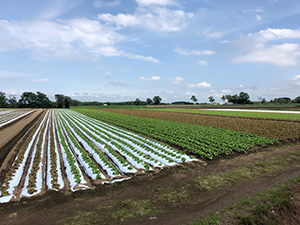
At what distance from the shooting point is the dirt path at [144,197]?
601cm

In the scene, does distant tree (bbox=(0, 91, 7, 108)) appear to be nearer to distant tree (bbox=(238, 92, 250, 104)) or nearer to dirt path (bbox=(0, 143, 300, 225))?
dirt path (bbox=(0, 143, 300, 225))

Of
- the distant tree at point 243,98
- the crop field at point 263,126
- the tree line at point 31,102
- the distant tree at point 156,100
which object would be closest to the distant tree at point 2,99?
the tree line at point 31,102

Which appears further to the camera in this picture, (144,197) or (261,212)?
(144,197)

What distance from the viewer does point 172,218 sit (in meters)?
5.91

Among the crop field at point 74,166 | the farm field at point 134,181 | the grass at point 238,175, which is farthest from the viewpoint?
the grass at point 238,175

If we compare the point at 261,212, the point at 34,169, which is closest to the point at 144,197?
the point at 261,212

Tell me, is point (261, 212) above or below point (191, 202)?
above

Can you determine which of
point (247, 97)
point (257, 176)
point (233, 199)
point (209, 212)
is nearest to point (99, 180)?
point (209, 212)

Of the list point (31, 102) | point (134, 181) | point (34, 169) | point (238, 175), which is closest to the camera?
point (134, 181)

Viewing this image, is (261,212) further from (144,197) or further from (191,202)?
(144,197)

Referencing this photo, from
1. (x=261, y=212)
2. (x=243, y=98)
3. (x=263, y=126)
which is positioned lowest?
(x=261, y=212)

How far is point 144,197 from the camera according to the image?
730 cm

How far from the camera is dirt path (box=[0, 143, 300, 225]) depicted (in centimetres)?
601

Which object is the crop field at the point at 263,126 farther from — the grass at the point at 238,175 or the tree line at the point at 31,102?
the tree line at the point at 31,102
